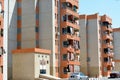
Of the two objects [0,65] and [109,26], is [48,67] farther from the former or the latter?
[109,26]

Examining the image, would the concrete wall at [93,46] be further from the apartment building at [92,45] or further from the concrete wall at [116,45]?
the concrete wall at [116,45]

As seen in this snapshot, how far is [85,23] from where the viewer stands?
99.8 metres

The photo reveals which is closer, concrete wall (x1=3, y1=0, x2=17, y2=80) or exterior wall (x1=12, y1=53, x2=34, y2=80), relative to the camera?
exterior wall (x1=12, y1=53, x2=34, y2=80)

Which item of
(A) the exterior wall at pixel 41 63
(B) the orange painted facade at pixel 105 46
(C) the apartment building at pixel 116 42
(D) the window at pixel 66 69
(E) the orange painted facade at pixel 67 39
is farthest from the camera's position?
(C) the apartment building at pixel 116 42

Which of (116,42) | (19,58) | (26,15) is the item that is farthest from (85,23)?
(19,58)

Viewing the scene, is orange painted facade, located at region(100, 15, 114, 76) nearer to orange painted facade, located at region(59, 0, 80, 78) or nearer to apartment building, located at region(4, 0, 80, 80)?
orange painted facade, located at region(59, 0, 80, 78)

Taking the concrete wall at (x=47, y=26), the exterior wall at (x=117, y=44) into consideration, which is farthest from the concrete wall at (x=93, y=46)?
the concrete wall at (x=47, y=26)

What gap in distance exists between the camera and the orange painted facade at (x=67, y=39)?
73812mm

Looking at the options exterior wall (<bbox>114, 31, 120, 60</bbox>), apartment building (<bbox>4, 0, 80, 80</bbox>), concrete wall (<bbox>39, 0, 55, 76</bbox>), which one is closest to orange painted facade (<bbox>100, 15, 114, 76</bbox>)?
exterior wall (<bbox>114, 31, 120, 60</bbox>)

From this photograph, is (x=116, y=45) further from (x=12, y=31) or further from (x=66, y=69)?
(x=12, y=31)

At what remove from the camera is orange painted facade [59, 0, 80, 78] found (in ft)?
242

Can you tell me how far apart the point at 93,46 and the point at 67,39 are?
87.9 ft

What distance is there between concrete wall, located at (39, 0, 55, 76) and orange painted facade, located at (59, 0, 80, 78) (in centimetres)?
435

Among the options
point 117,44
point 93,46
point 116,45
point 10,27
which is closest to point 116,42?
point 117,44
